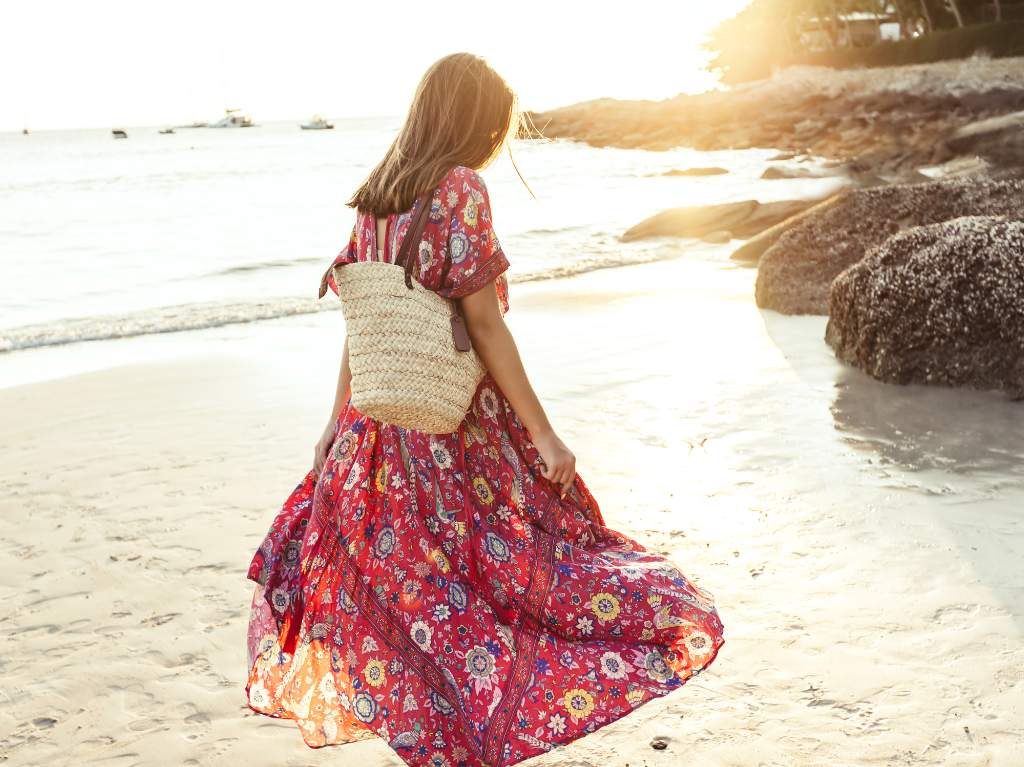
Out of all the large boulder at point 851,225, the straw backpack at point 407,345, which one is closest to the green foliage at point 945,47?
the large boulder at point 851,225

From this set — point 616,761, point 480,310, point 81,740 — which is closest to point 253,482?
point 81,740

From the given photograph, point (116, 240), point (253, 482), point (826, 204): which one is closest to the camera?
point (253, 482)

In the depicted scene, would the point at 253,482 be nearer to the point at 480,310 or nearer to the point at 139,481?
the point at 139,481

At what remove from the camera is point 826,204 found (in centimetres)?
862

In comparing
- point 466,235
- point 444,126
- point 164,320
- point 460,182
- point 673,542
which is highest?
point 444,126

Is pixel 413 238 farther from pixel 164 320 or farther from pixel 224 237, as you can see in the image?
pixel 224 237

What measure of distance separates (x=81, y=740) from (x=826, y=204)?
7353mm

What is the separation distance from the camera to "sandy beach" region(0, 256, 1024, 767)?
2.94 m

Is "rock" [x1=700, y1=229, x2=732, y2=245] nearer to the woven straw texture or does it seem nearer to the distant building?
the woven straw texture

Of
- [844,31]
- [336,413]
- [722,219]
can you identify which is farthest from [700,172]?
[844,31]

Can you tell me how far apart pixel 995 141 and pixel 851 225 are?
14782mm

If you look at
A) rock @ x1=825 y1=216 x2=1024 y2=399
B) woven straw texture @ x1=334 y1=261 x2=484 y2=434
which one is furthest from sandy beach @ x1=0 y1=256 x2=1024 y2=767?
woven straw texture @ x1=334 y1=261 x2=484 y2=434

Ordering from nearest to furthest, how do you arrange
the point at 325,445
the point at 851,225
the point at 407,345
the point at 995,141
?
the point at 407,345, the point at 325,445, the point at 851,225, the point at 995,141

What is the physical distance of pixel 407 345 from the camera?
2.20m
